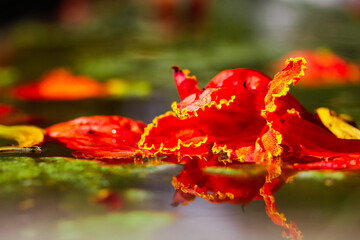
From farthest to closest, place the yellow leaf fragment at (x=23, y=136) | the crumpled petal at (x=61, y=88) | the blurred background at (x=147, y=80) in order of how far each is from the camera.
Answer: the crumpled petal at (x=61, y=88)
the yellow leaf fragment at (x=23, y=136)
the blurred background at (x=147, y=80)

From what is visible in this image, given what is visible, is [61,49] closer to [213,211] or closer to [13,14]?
[13,14]

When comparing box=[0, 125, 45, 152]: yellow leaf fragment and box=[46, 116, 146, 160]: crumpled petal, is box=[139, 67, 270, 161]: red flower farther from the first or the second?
box=[0, 125, 45, 152]: yellow leaf fragment

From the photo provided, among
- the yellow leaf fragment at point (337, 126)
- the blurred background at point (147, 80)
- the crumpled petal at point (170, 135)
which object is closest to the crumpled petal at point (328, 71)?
the blurred background at point (147, 80)

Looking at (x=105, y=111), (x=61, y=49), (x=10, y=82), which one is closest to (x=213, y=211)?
(x=105, y=111)

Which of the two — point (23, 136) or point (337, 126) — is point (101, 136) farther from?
point (337, 126)

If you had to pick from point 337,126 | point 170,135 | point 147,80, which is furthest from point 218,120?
point 147,80

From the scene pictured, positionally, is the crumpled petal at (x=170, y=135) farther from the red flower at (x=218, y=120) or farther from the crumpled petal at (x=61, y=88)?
the crumpled petal at (x=61, y=88)
